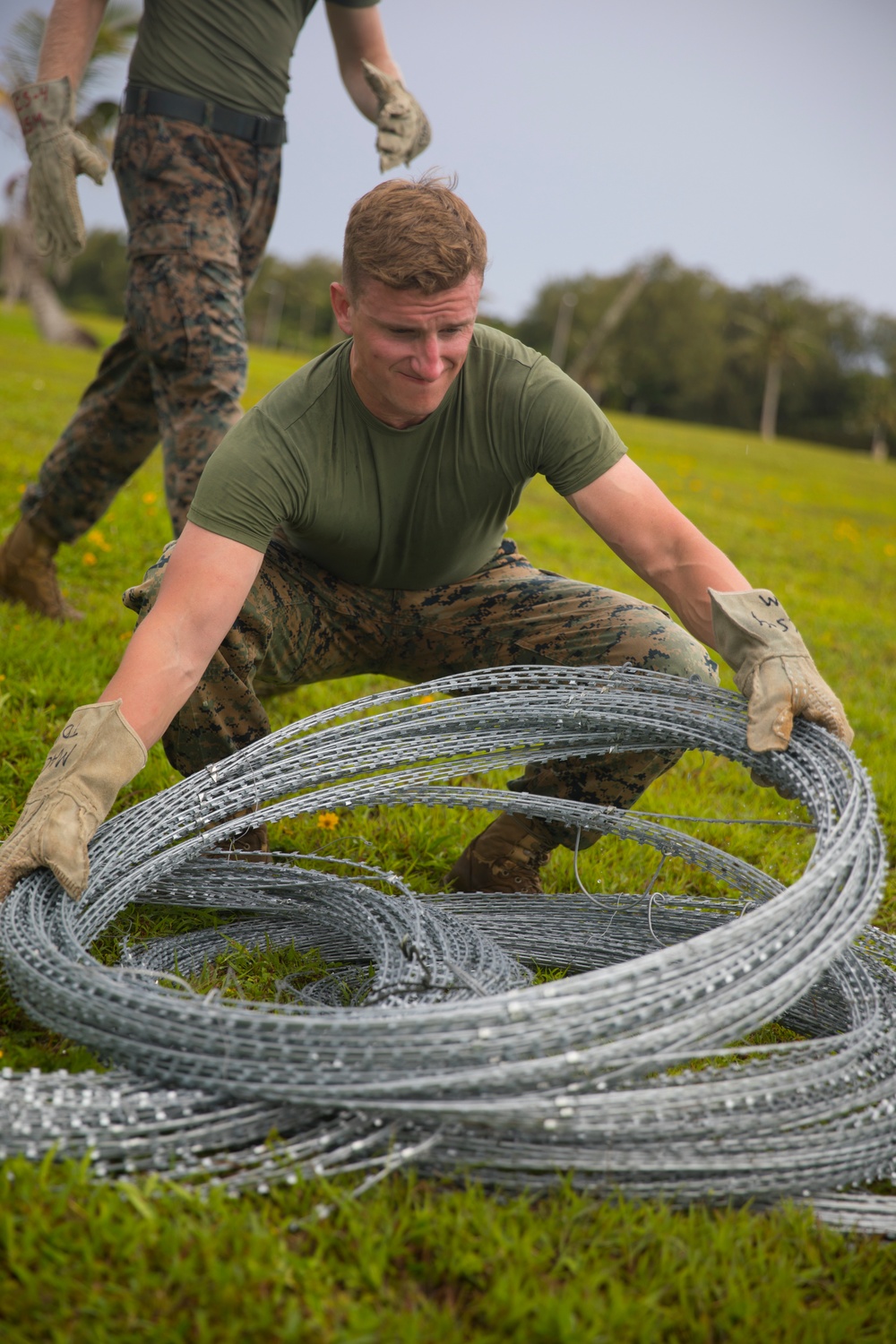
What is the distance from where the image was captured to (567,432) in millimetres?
2385

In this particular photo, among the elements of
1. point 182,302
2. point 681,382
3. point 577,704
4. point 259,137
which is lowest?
point 577,704

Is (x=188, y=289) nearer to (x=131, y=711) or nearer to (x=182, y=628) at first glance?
(x=182, y=628)

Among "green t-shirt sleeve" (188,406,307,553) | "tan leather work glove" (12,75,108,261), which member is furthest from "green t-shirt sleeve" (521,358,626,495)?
"tan leather work glove" (12,75,108,261)

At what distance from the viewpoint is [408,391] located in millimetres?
2281

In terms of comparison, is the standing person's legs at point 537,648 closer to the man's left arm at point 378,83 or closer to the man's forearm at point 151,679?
the man's forearm at point 151,679

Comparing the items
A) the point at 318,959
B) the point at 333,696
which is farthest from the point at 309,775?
the point at 333,696

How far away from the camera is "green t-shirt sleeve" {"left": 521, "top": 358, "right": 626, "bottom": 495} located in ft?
7.84

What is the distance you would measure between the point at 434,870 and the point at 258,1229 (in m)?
1.45

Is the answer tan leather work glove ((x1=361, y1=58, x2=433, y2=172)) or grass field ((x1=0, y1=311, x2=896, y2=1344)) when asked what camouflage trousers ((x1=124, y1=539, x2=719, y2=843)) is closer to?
grass field ((x1=0, y1=311, x2=896, y2=1344))

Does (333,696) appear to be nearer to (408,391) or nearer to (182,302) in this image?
(182,302)

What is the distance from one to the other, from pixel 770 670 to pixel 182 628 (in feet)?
3.93

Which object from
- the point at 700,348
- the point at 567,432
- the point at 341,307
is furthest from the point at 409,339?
the point at 700,348

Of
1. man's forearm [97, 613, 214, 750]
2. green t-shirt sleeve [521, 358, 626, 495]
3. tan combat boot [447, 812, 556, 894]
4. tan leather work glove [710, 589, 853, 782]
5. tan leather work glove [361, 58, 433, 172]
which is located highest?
tan leather work glove [361, 58, 433, 172]

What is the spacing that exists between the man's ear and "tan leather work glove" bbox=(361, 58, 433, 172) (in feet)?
4.66
